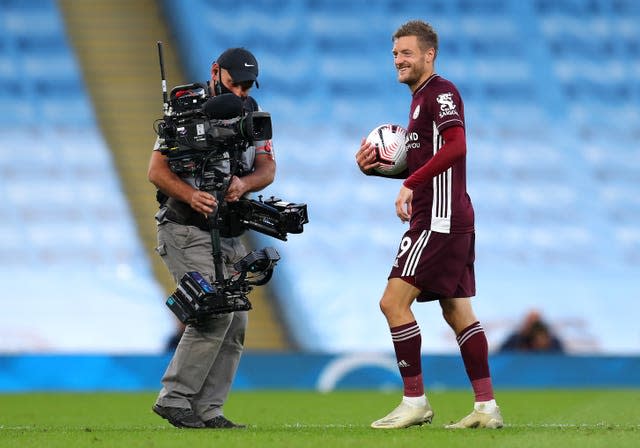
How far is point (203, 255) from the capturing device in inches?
239

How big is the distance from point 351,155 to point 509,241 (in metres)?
2.48

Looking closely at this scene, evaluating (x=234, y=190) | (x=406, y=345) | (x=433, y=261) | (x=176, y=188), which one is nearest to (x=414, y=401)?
(x=406, y=345)

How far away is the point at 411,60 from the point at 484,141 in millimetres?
12874

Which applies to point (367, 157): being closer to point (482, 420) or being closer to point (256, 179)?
point (256, 179)

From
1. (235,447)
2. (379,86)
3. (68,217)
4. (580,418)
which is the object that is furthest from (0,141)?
(235,447)

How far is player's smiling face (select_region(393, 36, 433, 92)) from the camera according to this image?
19.2 feet

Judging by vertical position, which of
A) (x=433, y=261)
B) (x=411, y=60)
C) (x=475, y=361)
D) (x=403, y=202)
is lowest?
(x=475, y=361)

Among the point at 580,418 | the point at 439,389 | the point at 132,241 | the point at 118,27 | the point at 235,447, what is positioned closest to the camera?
the point at 235,447

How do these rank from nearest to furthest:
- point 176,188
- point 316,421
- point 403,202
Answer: point 403,202, point 176,188, point 316,421

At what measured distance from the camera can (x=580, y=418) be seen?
7.29 metres

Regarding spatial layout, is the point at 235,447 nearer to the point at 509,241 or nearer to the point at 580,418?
the point at 580,418

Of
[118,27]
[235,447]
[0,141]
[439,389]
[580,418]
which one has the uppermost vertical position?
[118,27]

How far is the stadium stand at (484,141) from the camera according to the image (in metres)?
17.3

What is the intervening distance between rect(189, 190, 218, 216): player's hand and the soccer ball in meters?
0.77
